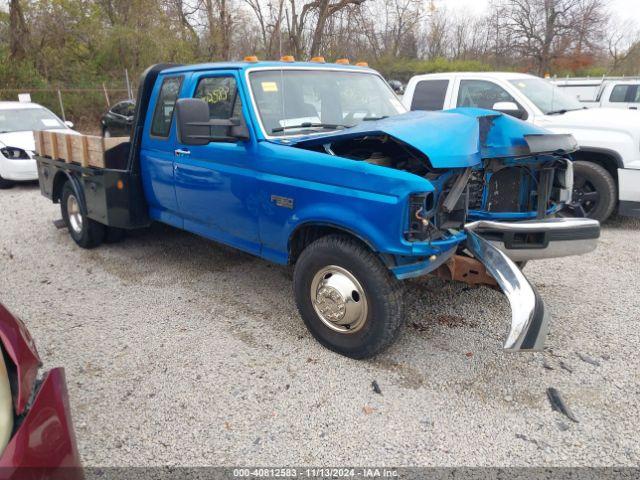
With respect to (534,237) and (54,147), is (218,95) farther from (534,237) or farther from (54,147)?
(54,147)

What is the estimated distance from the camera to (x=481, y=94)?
7.88 metres

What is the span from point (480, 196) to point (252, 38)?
28.0m

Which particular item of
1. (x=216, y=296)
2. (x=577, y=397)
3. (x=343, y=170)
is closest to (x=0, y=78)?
(x=216, y=296)

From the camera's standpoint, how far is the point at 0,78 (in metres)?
20.1

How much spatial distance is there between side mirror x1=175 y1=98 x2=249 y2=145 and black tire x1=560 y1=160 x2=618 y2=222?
15.8 ft

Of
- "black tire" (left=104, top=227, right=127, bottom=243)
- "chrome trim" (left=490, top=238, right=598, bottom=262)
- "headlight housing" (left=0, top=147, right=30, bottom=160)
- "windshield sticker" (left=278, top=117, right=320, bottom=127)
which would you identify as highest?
"windshield sticker" (left=278, top=117, right=320, bottom=127)

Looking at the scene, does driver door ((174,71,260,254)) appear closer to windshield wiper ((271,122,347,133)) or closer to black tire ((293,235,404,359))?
windshield wiper ((271,122,347,133))

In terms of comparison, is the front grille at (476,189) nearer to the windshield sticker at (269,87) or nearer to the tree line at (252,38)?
the windshield sticker at (269,87)

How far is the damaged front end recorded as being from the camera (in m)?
3.26

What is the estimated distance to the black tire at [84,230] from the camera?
20.5 feet

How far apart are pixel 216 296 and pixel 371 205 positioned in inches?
89.0

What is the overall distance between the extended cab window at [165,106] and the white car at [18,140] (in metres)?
6.08

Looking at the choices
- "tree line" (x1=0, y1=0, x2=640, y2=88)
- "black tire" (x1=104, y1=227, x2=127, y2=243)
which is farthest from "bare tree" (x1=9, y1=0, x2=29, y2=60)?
"black tire" (x1=104, y1=227, x2=127, y2=243)

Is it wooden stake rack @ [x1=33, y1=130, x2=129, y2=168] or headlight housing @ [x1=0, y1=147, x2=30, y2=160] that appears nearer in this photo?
wooden stake rack @ [x1=33, y1=130, x2=129, y2=168]
